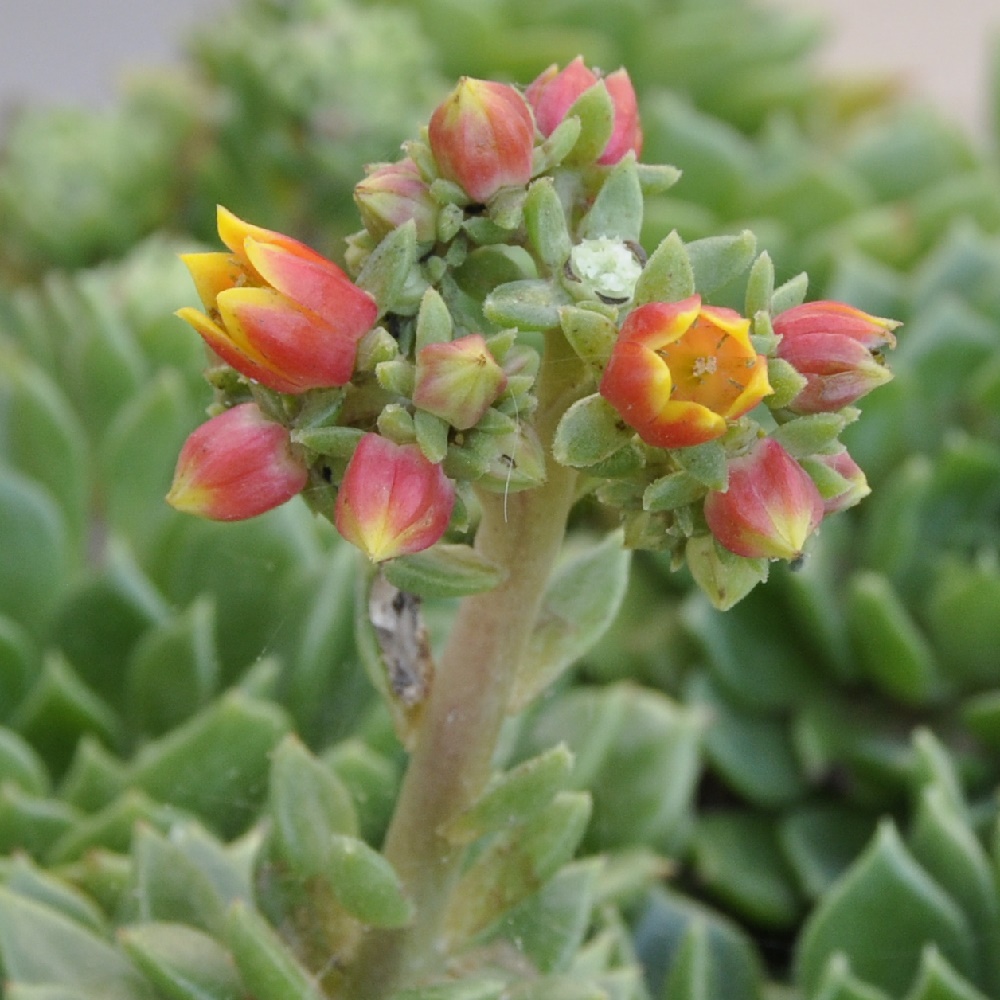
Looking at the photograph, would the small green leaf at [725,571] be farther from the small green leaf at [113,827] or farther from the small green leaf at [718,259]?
the small green leaf at [113,827]

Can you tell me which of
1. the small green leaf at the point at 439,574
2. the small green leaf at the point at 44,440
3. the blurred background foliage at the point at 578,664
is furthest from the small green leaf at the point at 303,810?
the small green leaf at the point at 44,440

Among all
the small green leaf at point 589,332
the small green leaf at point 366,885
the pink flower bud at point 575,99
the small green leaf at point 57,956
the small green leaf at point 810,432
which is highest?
the pink flower bud at point 575,99

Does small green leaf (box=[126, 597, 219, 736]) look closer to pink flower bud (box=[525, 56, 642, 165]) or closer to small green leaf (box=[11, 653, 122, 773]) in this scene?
small green leaf (box=[11, 653, 122, 773])

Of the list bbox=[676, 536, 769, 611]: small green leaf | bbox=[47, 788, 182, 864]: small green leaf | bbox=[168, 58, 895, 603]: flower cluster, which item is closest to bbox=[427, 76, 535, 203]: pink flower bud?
bbox=[168, 58, 895, 603]: flower cluster

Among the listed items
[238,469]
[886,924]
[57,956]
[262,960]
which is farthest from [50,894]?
[886,924]

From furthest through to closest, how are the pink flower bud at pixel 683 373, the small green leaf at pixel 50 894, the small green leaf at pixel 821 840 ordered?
the small green leaf at pixel 821 840, the small green leaf at pixel 50 894, the pink flower bud at pixel 683 373

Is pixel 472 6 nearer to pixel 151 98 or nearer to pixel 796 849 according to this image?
pixel 151 98

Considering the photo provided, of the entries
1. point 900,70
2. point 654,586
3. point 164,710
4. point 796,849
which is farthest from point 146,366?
point 900,70

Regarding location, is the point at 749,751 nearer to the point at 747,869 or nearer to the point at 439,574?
the point at 747,869
